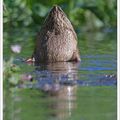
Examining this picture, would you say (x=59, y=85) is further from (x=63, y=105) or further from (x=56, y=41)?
(x=56, y=41)

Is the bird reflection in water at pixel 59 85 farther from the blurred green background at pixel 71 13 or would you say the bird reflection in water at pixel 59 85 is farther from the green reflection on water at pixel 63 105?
the blurred green background at pixel 71 13

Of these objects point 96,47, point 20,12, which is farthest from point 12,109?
point 20,12

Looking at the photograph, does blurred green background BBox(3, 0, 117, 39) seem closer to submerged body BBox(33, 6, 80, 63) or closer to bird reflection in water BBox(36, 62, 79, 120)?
submerged body BBox(33, 6, 80, 63)

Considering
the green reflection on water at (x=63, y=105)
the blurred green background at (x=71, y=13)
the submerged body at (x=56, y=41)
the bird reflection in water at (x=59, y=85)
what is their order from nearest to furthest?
1. the green reflection on water at (x=63, y=105)
2. the bird reflection in water at (x=59, y=85)
3. the submerged body at (x=56, y=41)
4. the blurred green background at (x=71, y=13)

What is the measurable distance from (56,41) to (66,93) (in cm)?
269

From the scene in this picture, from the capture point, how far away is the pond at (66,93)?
21.2 ft

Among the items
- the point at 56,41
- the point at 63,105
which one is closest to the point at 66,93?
the point at 63,105

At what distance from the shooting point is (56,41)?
9.96m

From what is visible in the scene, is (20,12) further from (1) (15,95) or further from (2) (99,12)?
(1) (15,95)

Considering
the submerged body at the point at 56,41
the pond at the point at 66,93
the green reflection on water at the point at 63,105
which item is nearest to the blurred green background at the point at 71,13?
the submerged body at the point at 56,41

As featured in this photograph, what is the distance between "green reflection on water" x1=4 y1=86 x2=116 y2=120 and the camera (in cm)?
636

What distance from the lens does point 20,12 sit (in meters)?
19.2

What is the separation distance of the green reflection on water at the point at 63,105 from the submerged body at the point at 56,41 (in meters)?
2.41

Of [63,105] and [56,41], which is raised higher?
[56,41]
